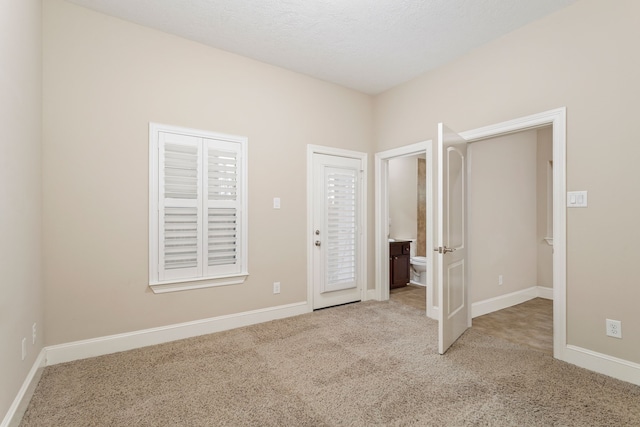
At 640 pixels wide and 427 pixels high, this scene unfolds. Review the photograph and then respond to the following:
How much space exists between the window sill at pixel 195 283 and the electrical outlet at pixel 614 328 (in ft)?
10.5

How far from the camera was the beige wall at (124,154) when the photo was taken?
98.9 inches

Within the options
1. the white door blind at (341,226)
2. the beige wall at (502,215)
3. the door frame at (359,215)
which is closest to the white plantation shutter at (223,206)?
the door frame at (359,215)

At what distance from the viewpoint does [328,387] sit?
7.01 ft

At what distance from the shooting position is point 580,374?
2314 mm

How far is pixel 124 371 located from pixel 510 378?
2.92 m

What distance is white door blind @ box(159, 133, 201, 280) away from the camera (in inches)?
115

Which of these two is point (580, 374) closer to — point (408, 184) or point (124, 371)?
point (124, 371)

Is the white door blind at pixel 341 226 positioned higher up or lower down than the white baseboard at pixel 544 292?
higher up

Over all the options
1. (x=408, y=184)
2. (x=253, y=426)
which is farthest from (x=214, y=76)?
(x=408, y=184)

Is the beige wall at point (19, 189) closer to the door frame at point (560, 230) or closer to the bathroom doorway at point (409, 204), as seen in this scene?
the door frame at point (560, 230)

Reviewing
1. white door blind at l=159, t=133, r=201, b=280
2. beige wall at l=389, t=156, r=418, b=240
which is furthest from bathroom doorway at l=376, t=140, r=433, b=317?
white door blind at l=159, t=133, r=201, b=280

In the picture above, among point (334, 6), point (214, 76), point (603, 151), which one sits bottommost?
point (603, 151)

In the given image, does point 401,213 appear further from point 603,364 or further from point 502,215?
point 603,364

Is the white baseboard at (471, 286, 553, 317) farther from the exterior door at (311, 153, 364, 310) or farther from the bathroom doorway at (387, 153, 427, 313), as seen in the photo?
the bathroom doorway at (387, 153, 427, 313)
